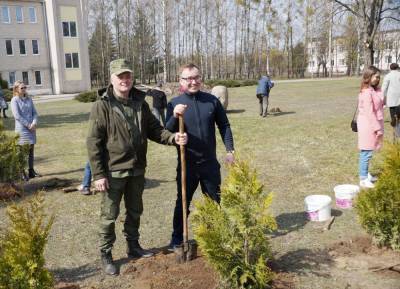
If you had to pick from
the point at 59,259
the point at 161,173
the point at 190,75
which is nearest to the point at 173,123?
the point at 190,75

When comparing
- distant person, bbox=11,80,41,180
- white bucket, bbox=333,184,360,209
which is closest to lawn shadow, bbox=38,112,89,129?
distant person, bbox=11,80,41,180

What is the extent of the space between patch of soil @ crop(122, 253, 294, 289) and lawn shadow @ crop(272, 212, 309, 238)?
1231 millimetres

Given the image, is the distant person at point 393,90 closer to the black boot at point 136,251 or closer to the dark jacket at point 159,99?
the dark jacket at point 159,99

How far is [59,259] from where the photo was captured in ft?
15.7

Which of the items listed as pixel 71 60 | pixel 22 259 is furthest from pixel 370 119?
pixel 71 60

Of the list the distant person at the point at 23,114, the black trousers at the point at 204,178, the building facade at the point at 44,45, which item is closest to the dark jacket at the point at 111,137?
the black trousers at the point at 204,178

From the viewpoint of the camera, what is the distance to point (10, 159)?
6.98 m

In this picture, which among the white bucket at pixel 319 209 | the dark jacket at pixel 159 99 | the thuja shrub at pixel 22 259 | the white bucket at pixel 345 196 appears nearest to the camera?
the thuja shrub at pixel 22 259

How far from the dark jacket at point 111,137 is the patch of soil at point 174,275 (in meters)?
1.05

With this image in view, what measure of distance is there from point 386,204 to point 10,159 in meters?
5.69

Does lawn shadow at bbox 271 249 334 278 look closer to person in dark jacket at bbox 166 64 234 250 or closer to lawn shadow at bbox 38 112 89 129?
person in dark jacket at bbox 166 64 234 250

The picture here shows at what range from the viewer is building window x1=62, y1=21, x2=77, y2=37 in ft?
149

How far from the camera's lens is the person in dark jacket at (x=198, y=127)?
428 cm

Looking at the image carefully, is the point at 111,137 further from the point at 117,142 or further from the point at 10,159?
the point at 10,159
